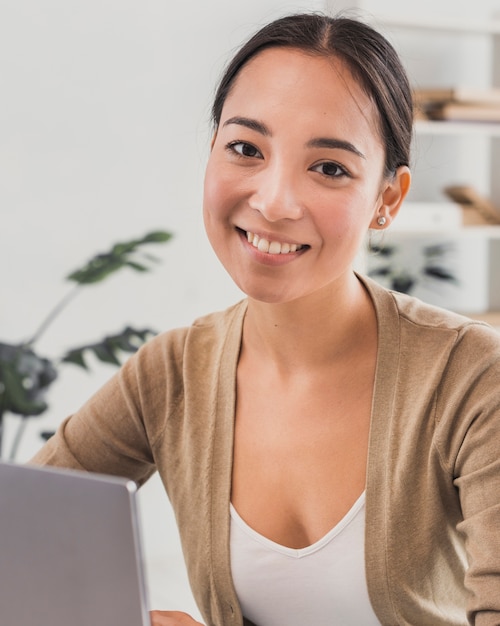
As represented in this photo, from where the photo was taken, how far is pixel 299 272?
1166 mm

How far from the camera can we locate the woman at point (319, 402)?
1.14 metres

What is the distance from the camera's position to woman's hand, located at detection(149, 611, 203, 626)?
110cm

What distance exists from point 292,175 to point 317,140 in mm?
52

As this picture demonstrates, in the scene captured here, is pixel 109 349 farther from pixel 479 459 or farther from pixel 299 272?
pixel 479 459

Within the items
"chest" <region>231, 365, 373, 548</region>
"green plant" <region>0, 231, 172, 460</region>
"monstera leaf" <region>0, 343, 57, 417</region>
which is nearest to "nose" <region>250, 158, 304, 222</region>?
"chest" <region>231, 365, 373, 548</region>

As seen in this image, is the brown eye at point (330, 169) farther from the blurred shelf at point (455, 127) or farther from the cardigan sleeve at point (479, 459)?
the blurred shelf at point (455, 127)

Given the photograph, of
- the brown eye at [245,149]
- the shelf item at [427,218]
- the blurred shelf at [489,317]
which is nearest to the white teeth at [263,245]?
the brown eye at [245,149]

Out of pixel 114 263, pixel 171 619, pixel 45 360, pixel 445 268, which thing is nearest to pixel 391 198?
pixel 171 619

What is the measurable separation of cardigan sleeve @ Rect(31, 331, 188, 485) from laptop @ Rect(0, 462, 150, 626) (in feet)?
1.85

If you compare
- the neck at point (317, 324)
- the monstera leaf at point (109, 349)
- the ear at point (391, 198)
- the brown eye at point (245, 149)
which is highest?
the brown eye at point (245, 149)

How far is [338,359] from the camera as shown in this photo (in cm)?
130

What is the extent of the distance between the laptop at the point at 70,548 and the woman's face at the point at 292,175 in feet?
1.62

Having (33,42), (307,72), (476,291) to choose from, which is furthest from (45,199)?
(307,72)

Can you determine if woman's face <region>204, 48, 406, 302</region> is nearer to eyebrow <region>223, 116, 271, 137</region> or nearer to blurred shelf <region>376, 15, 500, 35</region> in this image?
eyebrow <region>223, 116, 271, 137</region>
